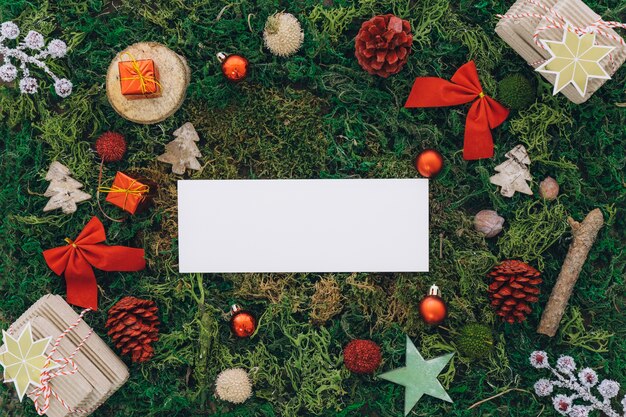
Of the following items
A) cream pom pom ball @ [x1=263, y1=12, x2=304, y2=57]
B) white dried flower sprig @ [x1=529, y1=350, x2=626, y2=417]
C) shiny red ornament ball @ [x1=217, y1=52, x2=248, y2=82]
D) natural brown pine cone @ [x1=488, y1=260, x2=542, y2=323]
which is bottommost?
white dried flower sprig @ [x1=529, y1=350, x2=626, y2=417]

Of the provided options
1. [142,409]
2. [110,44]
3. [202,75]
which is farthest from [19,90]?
[142,409]

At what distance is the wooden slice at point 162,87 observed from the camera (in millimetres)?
1485

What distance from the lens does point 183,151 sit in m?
1.55

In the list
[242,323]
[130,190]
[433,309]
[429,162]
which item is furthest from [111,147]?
[433,309]

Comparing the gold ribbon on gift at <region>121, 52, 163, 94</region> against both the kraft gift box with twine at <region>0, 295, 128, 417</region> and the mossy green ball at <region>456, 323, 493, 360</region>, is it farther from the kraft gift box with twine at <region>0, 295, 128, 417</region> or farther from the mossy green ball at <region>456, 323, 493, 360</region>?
the mossy green ball at <region>456, 323, 493, 360</region>

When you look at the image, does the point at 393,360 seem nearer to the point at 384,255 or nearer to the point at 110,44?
the point at 384,255

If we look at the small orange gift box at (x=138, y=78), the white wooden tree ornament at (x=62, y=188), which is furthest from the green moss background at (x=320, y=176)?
the small orange gift box at (x=138, y=78)

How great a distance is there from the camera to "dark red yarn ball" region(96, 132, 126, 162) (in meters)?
1.52

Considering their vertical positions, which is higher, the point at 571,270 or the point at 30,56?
the point at 30,56

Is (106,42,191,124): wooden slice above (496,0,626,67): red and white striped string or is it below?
below

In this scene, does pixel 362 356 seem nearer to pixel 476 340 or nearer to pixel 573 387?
pixel 476 340

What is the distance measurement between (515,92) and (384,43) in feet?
1.33

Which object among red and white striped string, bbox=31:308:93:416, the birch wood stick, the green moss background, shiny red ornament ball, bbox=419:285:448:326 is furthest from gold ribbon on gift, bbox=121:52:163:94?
the birch wood stick

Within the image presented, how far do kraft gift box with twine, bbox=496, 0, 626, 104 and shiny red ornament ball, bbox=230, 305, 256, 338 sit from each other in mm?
1070
